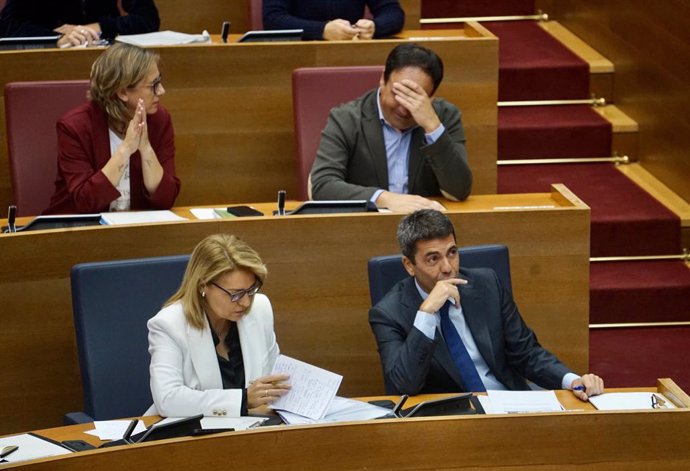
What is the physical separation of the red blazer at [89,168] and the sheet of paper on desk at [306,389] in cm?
97

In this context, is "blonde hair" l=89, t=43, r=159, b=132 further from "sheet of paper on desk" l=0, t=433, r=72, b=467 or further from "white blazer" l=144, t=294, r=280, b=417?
"sheet of paper on desk" l=0, t=433, r=72, b=467

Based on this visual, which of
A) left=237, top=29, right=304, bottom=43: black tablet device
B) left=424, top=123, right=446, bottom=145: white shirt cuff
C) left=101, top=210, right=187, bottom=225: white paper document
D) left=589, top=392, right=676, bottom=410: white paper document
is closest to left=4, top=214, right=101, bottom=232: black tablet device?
left=101, top=210, right=187, bottom=225: white paper document

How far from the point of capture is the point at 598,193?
14.2ft

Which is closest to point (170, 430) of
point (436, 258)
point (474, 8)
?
point (436, 258)

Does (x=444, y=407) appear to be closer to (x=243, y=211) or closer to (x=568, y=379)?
(x=568, y=379)

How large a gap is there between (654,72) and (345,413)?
2.27 metres

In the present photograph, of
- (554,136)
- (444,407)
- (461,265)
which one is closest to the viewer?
(444,407)

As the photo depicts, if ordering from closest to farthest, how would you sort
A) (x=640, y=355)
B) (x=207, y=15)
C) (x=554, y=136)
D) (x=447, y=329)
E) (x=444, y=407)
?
(x=444, y=407)
(x=447, y=329)
(x=640, y=355)
(x=554, y=136)
(x=207, y=15)

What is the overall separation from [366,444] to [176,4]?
291cm

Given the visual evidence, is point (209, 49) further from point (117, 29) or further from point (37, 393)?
point (37, 393)

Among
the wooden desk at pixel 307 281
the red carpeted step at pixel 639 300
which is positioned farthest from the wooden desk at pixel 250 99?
the wooden desk at pixel 307 281

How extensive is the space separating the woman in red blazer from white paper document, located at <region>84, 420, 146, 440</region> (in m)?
0.94

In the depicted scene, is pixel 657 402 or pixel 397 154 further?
pixel 397 154

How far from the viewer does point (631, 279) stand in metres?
4.00
